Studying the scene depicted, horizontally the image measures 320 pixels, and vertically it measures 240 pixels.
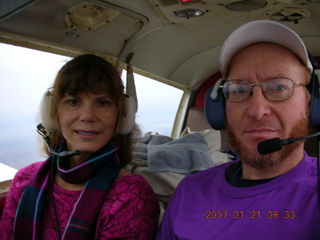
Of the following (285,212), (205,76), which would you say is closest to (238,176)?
(285,212)

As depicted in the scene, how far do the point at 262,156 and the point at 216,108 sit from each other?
0.29 metres

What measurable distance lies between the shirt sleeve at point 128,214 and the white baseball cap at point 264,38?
68cm

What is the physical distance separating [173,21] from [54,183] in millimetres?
1183

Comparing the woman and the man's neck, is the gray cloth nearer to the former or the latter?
the woman

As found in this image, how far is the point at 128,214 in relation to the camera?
137cm

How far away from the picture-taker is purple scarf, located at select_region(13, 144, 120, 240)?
136 centimetres

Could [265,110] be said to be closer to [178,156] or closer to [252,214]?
[252,214]

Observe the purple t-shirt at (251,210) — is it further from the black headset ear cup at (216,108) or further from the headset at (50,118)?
the headset at (50,118)

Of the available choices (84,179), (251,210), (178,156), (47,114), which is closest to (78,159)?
(84,179)

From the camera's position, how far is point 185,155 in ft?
6.48

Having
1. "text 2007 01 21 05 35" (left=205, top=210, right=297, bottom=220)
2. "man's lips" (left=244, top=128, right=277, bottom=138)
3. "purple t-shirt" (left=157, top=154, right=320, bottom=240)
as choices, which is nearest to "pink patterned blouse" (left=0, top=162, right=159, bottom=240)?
"purple t-shirt" (left=157, top=154, right=320, bottom=240)

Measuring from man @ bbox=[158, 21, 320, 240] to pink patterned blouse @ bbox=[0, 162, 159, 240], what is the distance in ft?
0.43

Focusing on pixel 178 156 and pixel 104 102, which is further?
pixel 178 156

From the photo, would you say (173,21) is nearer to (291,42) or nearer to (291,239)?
(291,42)
